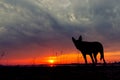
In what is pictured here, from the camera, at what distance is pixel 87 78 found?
12688 mm

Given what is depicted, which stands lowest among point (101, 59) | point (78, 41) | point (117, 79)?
point (117, 79)

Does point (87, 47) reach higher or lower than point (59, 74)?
higher

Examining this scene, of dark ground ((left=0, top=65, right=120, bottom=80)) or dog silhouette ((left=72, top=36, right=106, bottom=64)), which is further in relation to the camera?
dog silhouette ((left=72, top=36, right=106, bottom=64))

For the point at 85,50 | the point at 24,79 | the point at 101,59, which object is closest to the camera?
the point at 24,79

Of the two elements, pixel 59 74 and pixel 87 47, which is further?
pixel 87 47

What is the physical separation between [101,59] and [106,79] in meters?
16.0

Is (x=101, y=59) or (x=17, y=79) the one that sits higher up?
(x=101, y=59)

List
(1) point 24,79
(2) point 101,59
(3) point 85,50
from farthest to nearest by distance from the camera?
(2) point 101,59
(3) point 85,50
(1) point 24,79

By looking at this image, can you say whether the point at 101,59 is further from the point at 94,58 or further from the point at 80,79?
the point at 80,79

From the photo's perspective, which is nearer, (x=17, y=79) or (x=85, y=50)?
(x=17, y=79)

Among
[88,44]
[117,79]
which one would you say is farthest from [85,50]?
[117,79]

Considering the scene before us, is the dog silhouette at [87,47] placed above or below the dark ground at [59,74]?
above

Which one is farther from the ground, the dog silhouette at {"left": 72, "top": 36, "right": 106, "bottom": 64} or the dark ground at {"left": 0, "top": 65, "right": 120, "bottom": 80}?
the dog silhouette at {"left": 72, "top": 36, "right": 106, "bottom": 64}

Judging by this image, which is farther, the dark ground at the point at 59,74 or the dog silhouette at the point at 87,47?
the dog silhouette at the point at 87,47
